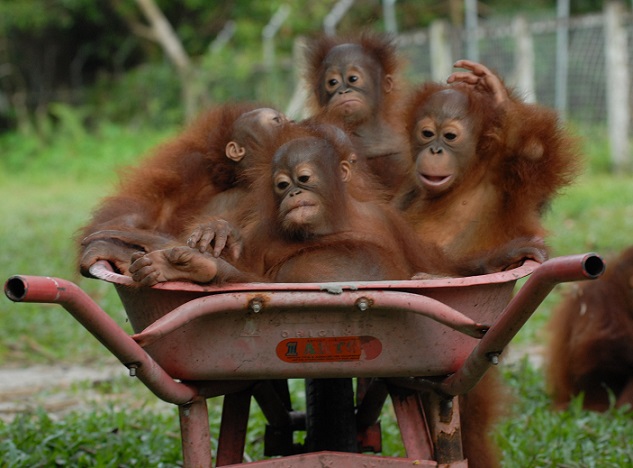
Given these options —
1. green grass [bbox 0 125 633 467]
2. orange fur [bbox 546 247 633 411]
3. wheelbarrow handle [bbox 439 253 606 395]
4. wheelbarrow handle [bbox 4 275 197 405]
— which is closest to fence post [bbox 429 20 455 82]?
green grass [bbox 0 125 633 467]

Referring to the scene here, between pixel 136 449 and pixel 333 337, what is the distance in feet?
5.10

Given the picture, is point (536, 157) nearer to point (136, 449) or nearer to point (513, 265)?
point (513, 265)

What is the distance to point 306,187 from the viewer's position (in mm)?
2654

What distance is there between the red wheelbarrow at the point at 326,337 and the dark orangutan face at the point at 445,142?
0.63 m

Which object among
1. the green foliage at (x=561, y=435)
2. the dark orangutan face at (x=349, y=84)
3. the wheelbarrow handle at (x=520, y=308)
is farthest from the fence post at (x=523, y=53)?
the wheelbarrow handle at (x=520, y=308)

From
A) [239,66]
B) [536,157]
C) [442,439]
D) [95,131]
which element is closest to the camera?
[442,439]

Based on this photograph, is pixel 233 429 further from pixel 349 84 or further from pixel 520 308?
pixel 349 84

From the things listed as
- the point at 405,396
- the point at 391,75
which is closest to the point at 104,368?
the point at 391,75

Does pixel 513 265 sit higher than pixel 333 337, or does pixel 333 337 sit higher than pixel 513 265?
pixel 513 265

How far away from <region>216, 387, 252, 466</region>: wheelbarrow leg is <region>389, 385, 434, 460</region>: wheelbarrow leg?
0.43m

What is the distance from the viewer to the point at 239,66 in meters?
15.2

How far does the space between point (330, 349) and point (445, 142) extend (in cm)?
101

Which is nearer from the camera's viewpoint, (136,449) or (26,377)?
(136,449)

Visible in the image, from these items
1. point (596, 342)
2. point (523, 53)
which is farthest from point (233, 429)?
point (523, 53)
